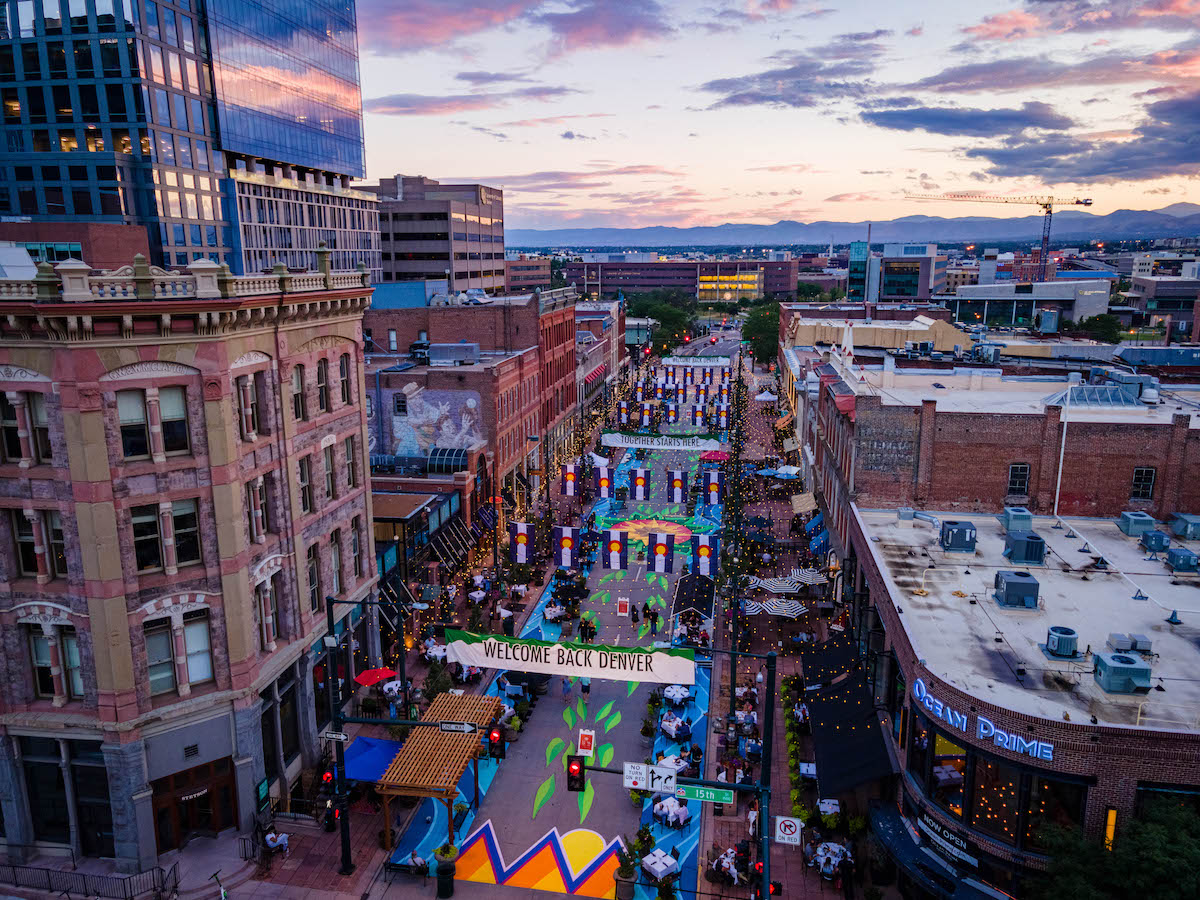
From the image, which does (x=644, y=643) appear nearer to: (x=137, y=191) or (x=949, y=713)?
(x=949, y=713)

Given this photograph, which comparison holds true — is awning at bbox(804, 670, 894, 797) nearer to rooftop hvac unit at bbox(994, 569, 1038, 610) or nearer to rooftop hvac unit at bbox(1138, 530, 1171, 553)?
rooftop hvac unit at bbox(994, 569, 1038, 610)

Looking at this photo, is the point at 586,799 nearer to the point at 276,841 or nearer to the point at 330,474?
the point at 276,841

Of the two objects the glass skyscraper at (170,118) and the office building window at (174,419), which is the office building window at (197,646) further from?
the glass skyscraper at (170,118)

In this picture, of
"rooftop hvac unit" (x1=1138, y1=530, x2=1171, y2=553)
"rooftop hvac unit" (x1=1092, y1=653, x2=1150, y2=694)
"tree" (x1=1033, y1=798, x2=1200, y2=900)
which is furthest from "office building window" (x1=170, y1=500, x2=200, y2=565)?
"rooftop hvac unit" (x1=1138, y1=530, x2=1171, y2=553)

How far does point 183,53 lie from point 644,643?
7821 centimetres

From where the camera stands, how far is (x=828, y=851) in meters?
24.1

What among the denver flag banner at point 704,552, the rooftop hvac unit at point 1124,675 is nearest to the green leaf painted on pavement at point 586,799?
the denver flag banner at point 704,552

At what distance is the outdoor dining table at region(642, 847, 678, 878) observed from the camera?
23781mm

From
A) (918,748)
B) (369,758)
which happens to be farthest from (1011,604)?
(369,758)

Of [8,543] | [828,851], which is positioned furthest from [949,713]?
[8,543]

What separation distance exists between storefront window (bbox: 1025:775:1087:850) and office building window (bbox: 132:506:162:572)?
24.4 m

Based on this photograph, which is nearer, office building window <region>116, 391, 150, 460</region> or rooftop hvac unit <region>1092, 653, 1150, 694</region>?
rooftop hvac unit <region>1092, 653, 1150, 694</region>

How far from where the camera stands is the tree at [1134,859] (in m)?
16.9

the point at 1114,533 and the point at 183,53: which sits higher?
the point at 183,53
